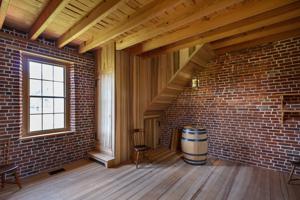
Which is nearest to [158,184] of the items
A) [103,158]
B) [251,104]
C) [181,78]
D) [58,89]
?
[103,158]

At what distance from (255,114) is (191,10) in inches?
102

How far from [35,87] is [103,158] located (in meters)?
1.97

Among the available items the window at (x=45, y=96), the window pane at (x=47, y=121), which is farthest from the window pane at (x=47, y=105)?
the window pane at (x=47, y=121)

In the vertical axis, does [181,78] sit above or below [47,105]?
above

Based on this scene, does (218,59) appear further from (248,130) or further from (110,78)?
(110,78)

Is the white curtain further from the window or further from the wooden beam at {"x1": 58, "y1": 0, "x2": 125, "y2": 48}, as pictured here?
the wooden beam at {"x1": 58, "y1": 0, "x2": 125, "y2": 48}

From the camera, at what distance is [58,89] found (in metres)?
3.40

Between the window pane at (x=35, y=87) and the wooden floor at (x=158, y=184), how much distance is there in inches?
62.1

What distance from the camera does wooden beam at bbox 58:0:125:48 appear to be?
6.20ft

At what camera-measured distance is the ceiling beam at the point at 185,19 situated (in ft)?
5.97

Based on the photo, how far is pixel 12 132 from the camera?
104 inches

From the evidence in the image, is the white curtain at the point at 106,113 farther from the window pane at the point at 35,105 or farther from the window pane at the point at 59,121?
the window pane at the point at 35,105

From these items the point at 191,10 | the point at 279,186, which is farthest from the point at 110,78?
the point at 279,186

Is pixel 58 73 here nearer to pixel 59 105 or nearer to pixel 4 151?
pixel 59 105
